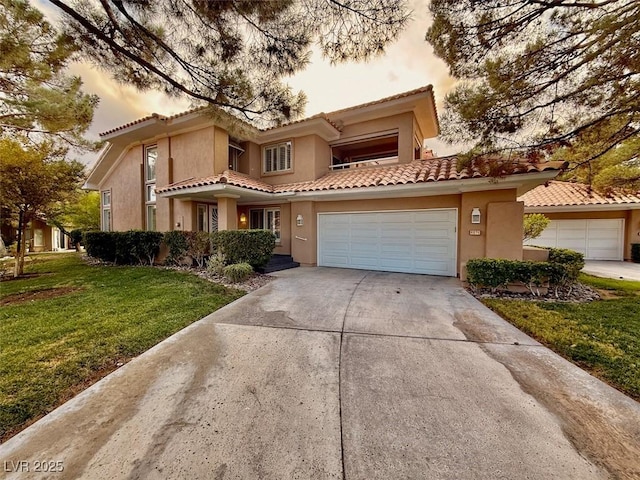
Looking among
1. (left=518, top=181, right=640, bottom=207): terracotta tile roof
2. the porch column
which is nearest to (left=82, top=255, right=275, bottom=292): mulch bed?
the porch column

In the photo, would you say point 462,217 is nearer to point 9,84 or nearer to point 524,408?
point 524,408

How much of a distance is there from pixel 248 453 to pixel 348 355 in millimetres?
1945

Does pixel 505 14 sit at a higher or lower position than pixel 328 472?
higher

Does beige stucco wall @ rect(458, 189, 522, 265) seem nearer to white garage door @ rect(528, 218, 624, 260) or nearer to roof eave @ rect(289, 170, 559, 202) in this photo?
roof eave @ rect(289, 170, 559, 202)

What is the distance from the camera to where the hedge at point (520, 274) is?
668 centimetres

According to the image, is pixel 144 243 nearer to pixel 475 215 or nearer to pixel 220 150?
pixel 220 150

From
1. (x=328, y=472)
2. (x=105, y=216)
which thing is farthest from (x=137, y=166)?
(x=328, y=472)

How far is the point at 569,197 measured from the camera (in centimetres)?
1475

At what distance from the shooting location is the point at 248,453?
2.15m

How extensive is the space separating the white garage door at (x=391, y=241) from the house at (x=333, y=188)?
0.13 ft

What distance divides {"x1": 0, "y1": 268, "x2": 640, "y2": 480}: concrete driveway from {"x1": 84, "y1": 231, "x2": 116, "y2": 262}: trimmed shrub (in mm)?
10829

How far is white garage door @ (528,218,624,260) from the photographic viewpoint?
1392 cm

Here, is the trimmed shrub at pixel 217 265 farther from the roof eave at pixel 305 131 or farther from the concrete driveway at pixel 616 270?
the concrete driveway at pixel 616 270

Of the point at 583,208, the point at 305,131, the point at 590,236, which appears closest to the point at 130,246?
the point at 305,131
